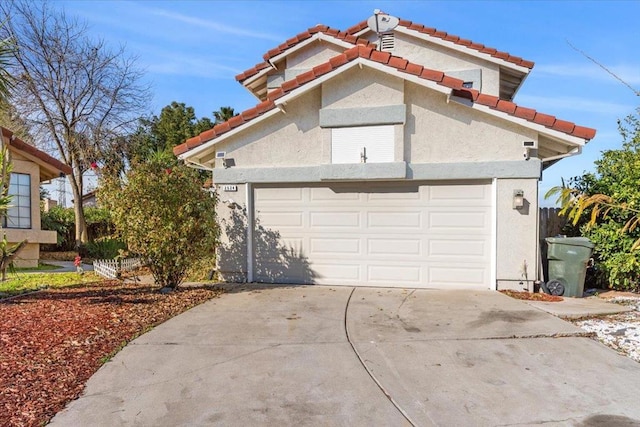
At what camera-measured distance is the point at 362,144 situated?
8586 millimetres

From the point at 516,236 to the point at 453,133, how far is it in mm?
2414

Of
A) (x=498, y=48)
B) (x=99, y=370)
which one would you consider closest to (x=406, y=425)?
(x=99, y=370)

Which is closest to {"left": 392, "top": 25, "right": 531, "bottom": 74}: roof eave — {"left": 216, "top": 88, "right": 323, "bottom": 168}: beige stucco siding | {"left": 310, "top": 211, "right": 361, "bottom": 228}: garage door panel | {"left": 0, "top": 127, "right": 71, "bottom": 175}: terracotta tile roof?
{"left": 216, "top": 88, "right": 323, "bottom": 168}: beige stucco siding

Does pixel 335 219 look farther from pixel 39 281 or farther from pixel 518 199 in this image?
pixel 39 281

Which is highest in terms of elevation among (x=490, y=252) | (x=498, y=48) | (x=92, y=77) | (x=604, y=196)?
(x=92, y=77)

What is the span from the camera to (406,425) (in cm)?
327

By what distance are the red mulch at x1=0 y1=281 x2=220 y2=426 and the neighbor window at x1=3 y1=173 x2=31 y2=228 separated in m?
6.13

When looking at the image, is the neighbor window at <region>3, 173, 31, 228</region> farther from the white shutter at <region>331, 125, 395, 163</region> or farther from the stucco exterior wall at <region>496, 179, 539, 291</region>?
the stucco exterior wall at <region>496, 179, 539, 291</region>

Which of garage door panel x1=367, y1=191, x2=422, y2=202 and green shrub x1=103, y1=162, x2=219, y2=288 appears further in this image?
garage door panel x1=367, y1=191, x2=422, y2=202

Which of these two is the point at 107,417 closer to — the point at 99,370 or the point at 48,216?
the point at 99,370

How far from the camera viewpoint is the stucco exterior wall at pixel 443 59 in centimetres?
1105

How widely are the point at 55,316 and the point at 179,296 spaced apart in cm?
206

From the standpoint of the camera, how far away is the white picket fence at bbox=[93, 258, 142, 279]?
1080 centimetres

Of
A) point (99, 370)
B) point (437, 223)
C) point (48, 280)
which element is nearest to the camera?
Result: point (99, 370)
